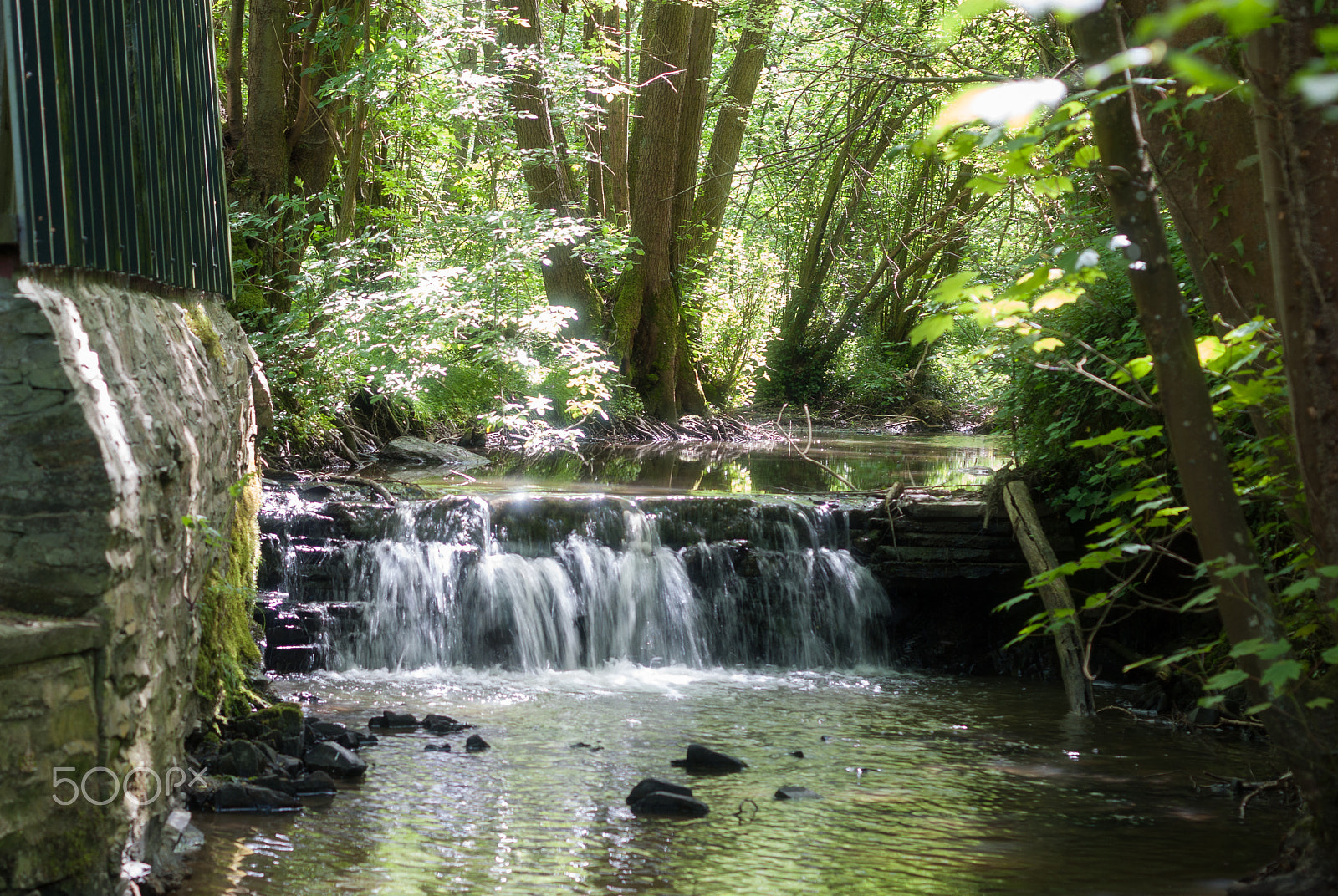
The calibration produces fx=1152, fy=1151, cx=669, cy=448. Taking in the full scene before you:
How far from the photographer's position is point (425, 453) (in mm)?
15328

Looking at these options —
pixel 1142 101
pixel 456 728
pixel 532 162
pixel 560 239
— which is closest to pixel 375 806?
pixel 456 728

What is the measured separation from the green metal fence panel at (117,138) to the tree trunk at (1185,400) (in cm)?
332

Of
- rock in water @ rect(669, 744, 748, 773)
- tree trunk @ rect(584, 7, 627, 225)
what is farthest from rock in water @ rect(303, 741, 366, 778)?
tree trunk @ rect(584, 7, 627, 225)

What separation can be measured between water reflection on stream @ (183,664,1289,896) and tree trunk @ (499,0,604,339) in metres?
8.25

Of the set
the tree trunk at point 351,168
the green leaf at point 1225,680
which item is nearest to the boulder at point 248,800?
the green leaf at point 1225,680

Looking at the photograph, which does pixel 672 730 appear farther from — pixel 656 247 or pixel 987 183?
pixel 656 247

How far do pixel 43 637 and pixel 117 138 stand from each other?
2.30m

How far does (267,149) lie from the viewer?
13.2 m

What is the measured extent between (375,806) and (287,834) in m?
0.51

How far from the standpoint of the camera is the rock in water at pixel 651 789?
5516 millimetres

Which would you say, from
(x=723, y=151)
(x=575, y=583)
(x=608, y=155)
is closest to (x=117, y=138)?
(x=575, y=583)

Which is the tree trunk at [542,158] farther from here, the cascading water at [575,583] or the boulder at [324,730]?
the boulder at [324,730]

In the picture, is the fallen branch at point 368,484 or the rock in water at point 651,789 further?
the fallen branch at point 368,484

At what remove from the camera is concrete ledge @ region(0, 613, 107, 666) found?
315 cm
